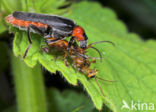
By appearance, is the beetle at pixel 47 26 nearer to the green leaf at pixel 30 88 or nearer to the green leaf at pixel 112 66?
the green leaf at pixel 112 66

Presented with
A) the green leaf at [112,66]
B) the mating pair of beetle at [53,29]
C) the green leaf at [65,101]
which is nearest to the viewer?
the green leaf at [112,66]

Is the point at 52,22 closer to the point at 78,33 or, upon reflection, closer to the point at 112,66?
the point at 78,33

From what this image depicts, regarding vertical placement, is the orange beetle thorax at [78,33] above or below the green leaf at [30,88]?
above

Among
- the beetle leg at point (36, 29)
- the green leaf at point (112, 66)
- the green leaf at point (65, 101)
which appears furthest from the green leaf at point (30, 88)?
the green leaf at point (65, 101)

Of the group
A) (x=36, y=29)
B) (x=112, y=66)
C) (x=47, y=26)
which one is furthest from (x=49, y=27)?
(x=112, y=66)

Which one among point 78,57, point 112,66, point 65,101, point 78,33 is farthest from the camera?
point 65,101
